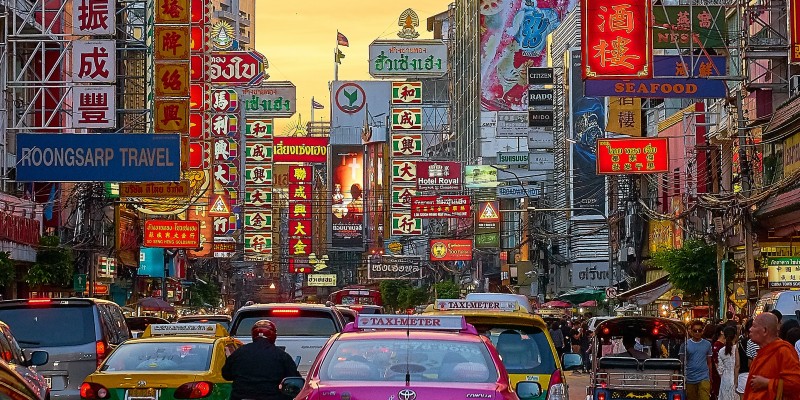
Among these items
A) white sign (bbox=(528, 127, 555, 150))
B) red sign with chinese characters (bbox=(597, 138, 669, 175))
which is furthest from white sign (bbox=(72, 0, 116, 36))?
white sign (bbox=(528, 127, 555, 150))

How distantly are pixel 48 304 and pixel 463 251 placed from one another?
2737 inches

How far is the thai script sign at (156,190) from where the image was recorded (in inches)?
1843

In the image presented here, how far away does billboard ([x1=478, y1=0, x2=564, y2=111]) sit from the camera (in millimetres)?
113062

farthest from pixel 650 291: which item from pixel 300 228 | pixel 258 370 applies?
pixel 300 228

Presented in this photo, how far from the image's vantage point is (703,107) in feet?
163

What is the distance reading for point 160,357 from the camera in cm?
1662

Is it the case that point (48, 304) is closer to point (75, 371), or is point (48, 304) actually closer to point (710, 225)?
point (75, 371)

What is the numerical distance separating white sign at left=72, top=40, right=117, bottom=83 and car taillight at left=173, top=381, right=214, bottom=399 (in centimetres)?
2241

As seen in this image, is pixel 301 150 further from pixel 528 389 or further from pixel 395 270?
pixel 528 389

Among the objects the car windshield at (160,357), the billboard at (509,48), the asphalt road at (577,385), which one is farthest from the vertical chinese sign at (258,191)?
the car windshield at (160,357)

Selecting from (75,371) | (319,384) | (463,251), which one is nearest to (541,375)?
(319,384)

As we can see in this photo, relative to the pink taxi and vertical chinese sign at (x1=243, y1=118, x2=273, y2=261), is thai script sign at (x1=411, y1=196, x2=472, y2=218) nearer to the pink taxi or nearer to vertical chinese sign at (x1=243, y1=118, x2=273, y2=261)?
vertical chinese sign at (x1=243, y1=118, x2=273, y2=261)

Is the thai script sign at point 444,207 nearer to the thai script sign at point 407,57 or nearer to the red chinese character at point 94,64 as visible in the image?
the thai script sign at point 407,57

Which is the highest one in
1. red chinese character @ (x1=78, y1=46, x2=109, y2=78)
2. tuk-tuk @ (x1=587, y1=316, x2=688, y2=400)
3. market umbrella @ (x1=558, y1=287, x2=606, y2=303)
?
red chinese character @ (x1=78, y1=46, x2=109, y2=78)
